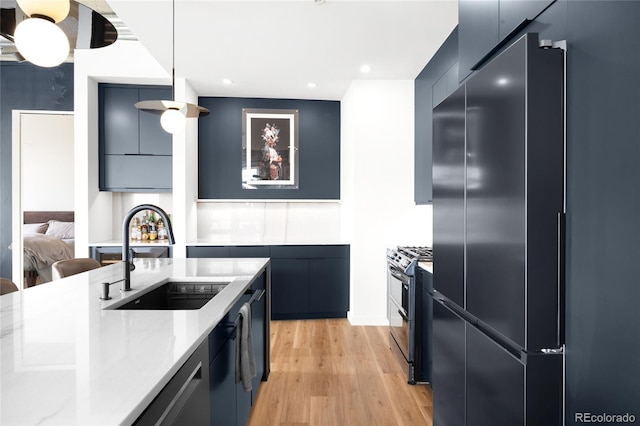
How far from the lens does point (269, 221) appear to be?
459 cm

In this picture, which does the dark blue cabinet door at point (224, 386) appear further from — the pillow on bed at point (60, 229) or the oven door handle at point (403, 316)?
the pillow on bed at point (60, 229)

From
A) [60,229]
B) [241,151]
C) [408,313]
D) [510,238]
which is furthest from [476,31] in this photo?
[60,229]

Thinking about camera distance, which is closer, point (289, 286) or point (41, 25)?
point (41, 25)

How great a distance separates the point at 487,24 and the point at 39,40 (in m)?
1.66

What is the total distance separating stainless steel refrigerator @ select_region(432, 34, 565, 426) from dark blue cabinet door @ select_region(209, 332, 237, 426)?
968 mm

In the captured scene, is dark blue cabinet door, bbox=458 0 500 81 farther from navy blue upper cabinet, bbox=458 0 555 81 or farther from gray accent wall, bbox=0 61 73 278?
gray accent wall, bbox=0 61 73 278

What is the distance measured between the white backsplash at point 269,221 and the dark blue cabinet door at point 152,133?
2.84 ft

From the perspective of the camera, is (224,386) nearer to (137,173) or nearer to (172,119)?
(172,119)

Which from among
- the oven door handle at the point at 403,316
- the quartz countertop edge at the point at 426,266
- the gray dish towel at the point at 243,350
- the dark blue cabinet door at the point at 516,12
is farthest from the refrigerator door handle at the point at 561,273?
the oven door handle at the point at 403,316

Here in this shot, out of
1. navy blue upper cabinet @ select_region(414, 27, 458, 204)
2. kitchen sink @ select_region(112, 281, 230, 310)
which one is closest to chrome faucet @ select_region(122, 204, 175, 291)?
kitchen sink @ select_region(112, 281, 230, 310)

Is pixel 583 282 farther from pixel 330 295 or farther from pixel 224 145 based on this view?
pixel 224 145

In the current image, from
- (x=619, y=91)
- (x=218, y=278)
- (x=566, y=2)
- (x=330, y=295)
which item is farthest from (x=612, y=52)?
(x=330, y=295)

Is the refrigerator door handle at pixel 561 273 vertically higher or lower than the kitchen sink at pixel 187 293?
higher

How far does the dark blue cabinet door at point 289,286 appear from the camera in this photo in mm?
4008
